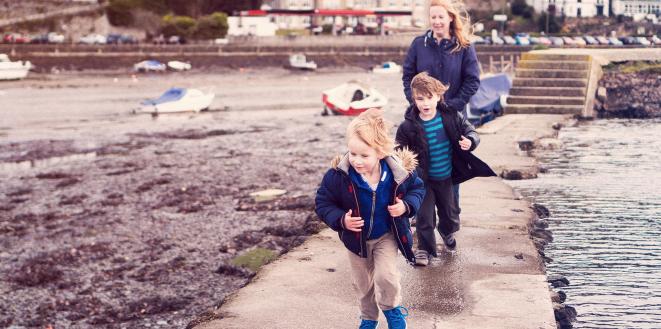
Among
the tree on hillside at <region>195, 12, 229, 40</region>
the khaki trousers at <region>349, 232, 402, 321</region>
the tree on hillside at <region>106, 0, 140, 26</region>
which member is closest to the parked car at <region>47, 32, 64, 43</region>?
the tree on hillside at <region>106, 0, 140, 26</region>

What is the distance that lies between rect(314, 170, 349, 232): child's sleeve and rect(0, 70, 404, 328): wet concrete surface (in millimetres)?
1436

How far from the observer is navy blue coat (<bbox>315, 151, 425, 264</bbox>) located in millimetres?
4934

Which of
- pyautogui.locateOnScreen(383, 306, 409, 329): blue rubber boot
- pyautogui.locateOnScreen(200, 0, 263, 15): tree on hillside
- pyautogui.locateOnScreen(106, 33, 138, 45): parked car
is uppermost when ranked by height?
pyautogui.locateOnScreen(200, 0, 263, 15): tree on hillside

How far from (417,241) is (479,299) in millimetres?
1598

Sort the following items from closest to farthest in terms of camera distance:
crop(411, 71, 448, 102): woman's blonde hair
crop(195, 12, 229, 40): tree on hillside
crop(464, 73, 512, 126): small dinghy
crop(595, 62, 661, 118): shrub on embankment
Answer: crop(411, 71, 448, 102): woman's blonde hair → crop(595, 62, 661, 118): shrub on embankment → crop(464, 73, 512, 126): small dinghy → crop(195, 12, 229, 40): tree on hillside

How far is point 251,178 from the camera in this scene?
16.8 m

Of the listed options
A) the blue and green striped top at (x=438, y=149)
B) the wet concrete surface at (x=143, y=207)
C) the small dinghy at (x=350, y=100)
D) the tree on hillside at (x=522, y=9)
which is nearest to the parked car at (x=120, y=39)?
the tree on hillside at (x=522, y=9)

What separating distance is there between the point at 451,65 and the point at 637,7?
98.0m

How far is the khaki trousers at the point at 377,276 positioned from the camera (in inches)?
199

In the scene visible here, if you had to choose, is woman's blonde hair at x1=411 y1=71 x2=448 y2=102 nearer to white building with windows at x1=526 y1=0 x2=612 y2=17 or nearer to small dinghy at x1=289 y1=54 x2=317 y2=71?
small dinghy at x1=289 y1=54 x2=317 y2=71

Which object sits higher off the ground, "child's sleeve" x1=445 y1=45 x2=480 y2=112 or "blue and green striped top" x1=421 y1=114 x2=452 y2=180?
"child's sleeve" x1=445 y1=45 x2=480 y2=112

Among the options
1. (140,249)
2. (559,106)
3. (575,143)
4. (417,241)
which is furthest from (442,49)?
(559,106)

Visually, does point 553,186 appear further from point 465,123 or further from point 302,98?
point 302,98

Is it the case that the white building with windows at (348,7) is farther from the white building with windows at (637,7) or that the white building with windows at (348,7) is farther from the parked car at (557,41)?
the white building with windows at (637,7)
